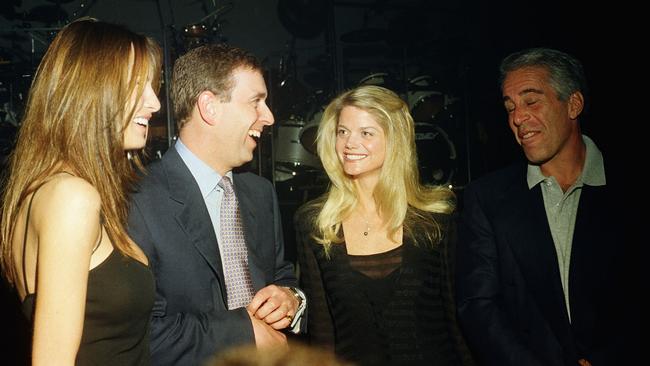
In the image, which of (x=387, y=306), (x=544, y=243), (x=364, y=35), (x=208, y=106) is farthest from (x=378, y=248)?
(x=364, y=35)

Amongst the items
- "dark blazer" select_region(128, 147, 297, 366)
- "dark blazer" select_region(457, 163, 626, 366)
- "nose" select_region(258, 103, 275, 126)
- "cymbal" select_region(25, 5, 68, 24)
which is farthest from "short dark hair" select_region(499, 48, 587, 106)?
"cymbal" select_region(25, 5, 68, 24)

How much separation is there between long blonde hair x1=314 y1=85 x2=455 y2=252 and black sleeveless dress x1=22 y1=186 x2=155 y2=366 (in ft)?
3.35

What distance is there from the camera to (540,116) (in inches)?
82.5

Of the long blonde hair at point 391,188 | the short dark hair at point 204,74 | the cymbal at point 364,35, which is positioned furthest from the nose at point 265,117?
the cymbal at point 364,35

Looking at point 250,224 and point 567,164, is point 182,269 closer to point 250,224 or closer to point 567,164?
point 250,224

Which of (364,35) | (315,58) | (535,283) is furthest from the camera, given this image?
(315,58)

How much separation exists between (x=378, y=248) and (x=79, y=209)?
4.68 feet

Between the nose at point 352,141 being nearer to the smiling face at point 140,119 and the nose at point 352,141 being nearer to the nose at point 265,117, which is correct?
the nose at point 265,117

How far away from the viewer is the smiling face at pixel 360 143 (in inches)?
97.8

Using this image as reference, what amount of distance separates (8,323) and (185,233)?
357 cm

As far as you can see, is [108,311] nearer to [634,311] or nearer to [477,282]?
[477,282]

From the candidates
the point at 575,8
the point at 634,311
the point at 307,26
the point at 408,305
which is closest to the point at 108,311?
the point at 408,305

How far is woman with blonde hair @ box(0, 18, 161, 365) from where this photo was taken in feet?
3.86

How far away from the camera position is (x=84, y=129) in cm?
139
